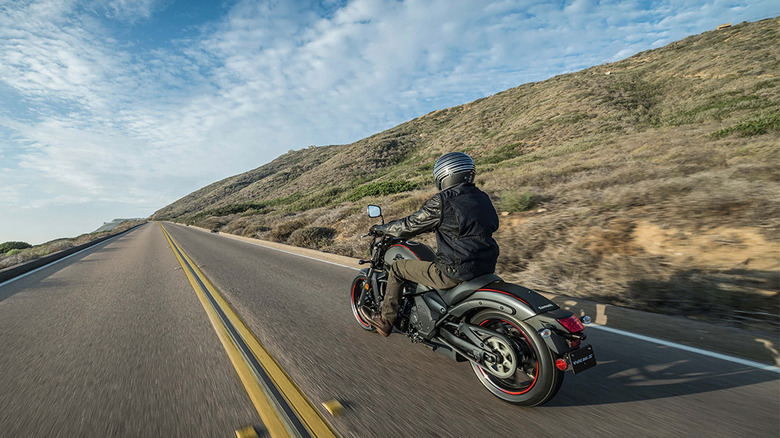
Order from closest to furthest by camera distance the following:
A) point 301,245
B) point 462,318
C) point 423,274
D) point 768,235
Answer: point 462,318 → point 423,274 → point 768,235 → point 301,245

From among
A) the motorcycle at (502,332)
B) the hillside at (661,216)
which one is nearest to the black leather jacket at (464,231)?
the motorcycle at (502,332)

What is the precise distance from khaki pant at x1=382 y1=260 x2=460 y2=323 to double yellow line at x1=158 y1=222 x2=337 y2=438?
1.14 m

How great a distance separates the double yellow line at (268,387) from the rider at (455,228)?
1405 millimetres

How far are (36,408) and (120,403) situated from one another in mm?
623

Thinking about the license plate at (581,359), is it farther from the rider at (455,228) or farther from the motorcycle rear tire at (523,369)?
the rider at (455,228)

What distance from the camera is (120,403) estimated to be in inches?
104

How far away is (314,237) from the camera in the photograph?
13758mm

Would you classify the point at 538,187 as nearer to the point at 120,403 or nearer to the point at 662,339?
the point at 662,339

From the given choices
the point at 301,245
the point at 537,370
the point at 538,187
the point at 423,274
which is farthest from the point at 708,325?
the point at 301,245

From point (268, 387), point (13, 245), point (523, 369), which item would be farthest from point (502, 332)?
point (13, 245)

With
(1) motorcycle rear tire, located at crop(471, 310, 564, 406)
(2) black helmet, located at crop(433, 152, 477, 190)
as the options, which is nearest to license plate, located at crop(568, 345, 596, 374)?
(1) motorcycle rear tire, located at crop(471, 310, 564, 406)

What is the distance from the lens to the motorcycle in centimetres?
224

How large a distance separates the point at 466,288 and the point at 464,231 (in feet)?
1.59

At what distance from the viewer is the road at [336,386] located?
7.40 ft
